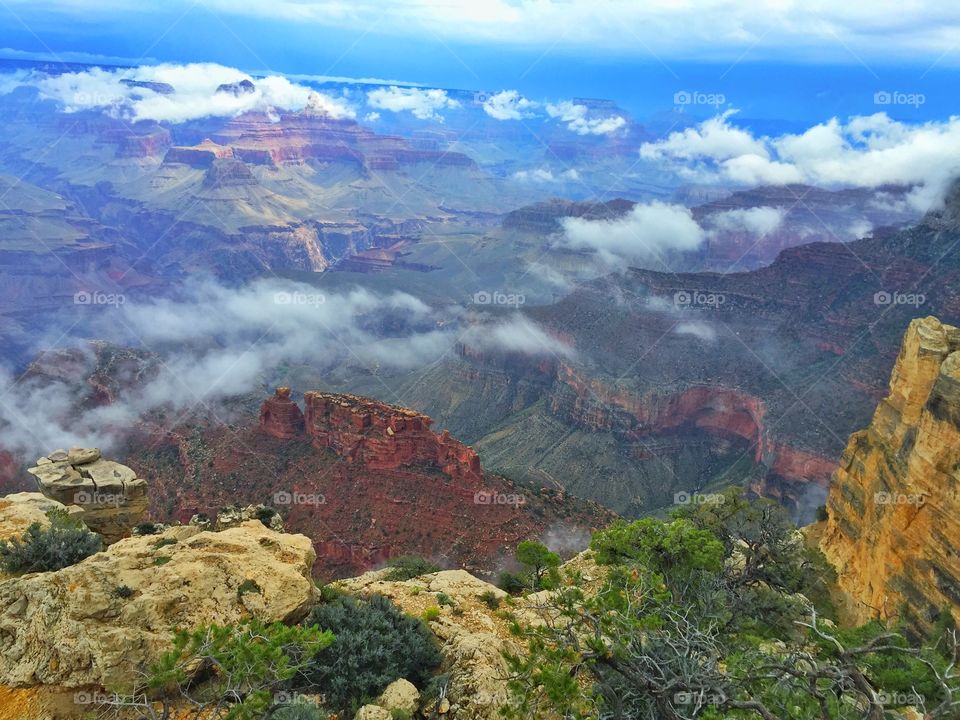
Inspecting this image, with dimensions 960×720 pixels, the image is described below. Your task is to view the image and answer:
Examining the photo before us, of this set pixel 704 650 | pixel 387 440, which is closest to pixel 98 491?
pixel 387 440

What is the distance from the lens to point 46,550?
1717cm

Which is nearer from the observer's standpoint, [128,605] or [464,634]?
[128,605]

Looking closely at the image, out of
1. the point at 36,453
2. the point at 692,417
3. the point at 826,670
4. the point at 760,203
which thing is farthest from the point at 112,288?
the point at 826,670

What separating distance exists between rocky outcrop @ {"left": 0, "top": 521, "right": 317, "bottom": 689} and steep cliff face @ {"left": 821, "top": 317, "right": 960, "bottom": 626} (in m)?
21.1

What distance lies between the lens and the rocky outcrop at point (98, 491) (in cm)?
2741

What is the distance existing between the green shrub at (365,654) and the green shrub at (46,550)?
701 cm

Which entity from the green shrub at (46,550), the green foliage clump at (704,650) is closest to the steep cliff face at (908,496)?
the green foliage clump at (704,650)

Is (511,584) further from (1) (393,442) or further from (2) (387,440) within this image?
(2) (387,440)

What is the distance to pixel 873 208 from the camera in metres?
169

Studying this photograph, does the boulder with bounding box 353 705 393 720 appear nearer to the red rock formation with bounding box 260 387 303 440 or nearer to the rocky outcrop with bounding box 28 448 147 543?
the rocky outcrop with bounding box 28 448 147 543

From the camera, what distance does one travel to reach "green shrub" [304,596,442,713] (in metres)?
14.1

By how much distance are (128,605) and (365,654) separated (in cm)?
537

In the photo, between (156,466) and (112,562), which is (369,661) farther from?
(156,466)

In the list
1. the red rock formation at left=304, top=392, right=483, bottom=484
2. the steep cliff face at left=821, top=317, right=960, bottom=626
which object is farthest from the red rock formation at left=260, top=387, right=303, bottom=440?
the steep cliff face at left=821, top=317, right=960, bottom=626
